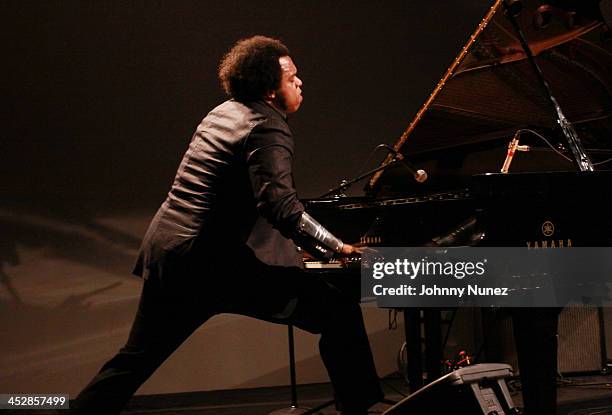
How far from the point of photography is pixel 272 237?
2.32m

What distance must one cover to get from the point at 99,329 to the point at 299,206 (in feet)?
8.34

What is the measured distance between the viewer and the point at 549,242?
8.05ft

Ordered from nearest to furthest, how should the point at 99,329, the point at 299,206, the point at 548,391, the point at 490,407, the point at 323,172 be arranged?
the point at 490,407
the point at 299,206
the point at 548,391
the point at 99,329
the point at 323,172

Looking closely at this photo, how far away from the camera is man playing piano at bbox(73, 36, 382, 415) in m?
2.22

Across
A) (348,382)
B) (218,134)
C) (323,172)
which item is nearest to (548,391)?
(348,382)

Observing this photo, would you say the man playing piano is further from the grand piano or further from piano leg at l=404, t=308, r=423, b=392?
piano leg at l=404, t=308, r=423, b=392

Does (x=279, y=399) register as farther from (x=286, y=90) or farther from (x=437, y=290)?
(x=286, y=90)

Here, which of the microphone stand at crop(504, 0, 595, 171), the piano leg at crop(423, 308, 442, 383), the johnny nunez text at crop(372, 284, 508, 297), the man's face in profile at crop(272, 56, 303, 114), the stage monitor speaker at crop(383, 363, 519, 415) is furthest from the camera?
the piano leg at crop(423, 308, 442, 383)

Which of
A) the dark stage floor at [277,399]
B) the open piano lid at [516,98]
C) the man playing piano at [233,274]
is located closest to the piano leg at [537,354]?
the man playing piano at [233,274]

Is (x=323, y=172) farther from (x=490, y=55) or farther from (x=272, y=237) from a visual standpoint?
(x=272, y=237)

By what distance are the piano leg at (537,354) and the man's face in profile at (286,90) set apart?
3.17ft

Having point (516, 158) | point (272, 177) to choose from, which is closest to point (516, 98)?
point (516, 158)

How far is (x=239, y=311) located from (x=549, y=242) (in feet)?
3.32

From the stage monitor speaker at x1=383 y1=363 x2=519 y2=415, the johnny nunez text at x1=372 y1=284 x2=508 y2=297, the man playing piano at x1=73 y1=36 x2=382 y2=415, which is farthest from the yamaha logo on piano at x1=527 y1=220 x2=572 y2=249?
the man playing piano at x1=73 y1=36 x2=382 y2=415
